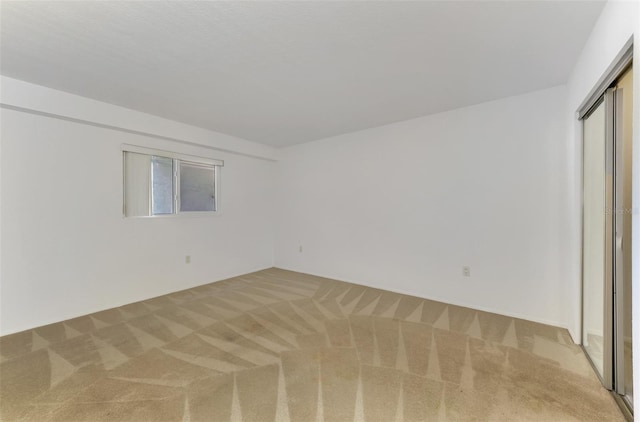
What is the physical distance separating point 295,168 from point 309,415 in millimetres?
4058

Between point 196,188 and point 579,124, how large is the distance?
4.75 m

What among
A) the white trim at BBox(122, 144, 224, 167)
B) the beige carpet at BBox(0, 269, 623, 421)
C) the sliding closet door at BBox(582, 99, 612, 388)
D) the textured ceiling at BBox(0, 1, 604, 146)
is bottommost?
the beige carpet at BBox(0, 269, 623, 421)

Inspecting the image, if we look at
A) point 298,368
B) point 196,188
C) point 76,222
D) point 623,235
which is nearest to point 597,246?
point 623,235

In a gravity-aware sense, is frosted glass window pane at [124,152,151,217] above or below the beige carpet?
above

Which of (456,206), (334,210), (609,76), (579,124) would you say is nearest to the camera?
(609,76)

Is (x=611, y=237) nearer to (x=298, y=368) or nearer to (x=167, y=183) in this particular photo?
(x=298, y=368)

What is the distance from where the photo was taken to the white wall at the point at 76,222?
8.48 ft

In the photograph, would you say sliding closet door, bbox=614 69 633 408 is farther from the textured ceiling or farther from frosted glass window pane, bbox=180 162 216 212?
frosted glass window pane, bbox=180 162 216 212

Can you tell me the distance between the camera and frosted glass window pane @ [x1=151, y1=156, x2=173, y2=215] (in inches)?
145

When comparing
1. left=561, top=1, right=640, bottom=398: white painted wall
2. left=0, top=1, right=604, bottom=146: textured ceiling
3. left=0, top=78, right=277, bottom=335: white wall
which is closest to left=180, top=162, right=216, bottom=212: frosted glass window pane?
left=0, top=78, right=277, bottom=335: white wall

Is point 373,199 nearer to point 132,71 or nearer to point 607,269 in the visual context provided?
point 607,269

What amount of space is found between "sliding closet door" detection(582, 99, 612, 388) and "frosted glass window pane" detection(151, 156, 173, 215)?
15.5 ft

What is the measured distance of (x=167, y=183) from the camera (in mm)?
3861

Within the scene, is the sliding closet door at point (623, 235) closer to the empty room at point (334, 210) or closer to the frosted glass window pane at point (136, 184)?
the empty room at point (334, 210)
